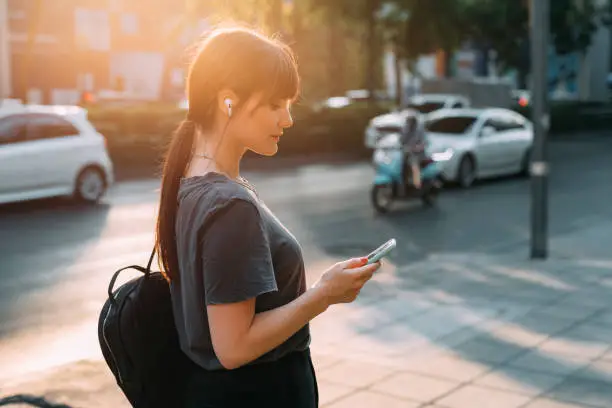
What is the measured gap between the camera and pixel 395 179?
49.6 ft

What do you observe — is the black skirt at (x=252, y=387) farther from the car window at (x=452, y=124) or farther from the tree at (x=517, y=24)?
the tree at (x=517, y=24)

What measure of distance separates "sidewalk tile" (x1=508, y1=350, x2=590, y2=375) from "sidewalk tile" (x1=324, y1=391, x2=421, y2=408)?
100cm

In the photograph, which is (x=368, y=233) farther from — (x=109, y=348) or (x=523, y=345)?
(x=109, y=348)

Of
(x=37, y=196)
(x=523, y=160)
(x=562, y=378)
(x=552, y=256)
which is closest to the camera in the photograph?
(x=562, y=378)

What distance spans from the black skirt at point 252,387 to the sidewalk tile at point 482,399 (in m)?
2.84

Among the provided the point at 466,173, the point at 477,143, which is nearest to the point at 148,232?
the point at 466,173

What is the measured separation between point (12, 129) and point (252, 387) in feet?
41.8

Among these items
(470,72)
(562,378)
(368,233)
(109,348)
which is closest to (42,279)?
(368,233)

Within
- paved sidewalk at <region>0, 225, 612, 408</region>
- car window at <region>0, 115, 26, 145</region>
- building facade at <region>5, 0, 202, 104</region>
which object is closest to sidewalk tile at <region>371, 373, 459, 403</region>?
paved sidewalk at <region>0, 225, 612, 408</region>

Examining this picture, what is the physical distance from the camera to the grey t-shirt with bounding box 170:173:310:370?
211cm

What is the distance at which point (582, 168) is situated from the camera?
22.7 m

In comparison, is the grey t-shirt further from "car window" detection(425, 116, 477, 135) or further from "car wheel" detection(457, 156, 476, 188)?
"car window" detection(425, 116, 477, 135)

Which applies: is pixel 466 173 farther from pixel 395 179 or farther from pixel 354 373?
pixel 354 373

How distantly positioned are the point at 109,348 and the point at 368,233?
34.0 ft
